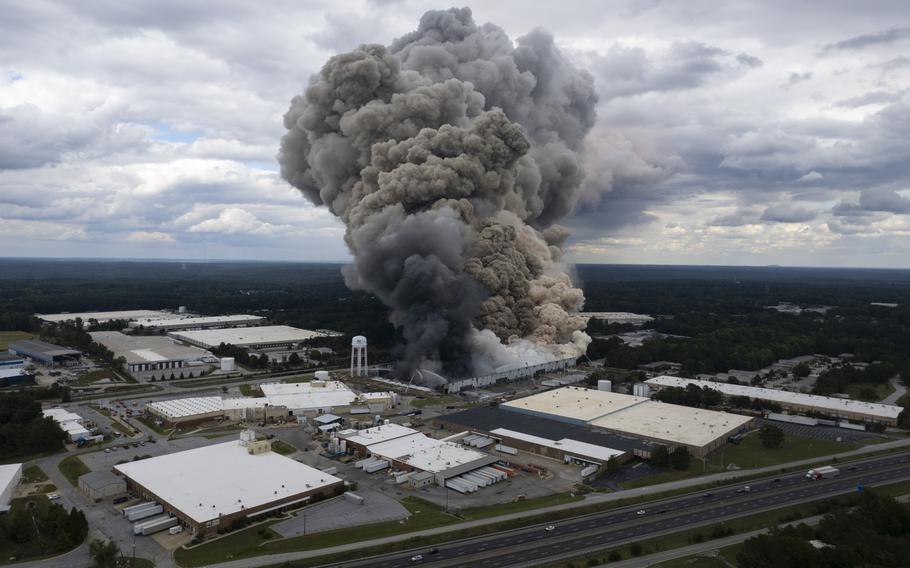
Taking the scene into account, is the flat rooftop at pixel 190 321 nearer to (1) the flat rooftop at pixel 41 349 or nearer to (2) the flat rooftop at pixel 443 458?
(1) the flat rooftop at pixel 41 349

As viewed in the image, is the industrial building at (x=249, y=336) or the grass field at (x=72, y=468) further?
the industrial building at (x=249, y=336)

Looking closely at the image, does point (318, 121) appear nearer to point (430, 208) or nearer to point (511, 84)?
point (430, 208)

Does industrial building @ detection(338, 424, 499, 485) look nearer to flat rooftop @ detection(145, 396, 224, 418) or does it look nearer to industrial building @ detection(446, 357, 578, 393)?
flat rooftop @ detection(145, 396, 224, 418)

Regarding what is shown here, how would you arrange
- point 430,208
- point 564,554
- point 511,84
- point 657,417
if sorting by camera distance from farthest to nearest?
point 511,84 → point 430,208 → point 657,417 → point 564,554

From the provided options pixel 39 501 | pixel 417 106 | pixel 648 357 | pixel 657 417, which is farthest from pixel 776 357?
pixel 39 501

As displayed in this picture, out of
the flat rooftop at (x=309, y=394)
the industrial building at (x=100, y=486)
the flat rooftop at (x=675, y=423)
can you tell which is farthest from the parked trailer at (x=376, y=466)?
the flat rooftop at (x=675, y=423)

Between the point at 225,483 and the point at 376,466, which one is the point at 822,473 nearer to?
the point at 376,466
